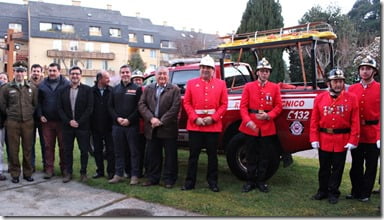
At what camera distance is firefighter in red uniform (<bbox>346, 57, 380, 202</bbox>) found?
5062 millimetres

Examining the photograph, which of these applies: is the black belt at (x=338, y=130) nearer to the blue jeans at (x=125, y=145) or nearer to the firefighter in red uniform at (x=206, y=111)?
the firefighter in red uniform at (x=206, y=111)

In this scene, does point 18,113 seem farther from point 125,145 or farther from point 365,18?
point 365,18

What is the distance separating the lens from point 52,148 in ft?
22.1

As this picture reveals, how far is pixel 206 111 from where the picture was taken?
561 centimetres

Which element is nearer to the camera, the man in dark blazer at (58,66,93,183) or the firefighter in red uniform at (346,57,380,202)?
the firefighter in red uniform at (346,57,380,202)

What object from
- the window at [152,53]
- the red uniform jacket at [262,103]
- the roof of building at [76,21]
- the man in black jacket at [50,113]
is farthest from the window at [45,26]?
the red uniform jacket at [262,103]

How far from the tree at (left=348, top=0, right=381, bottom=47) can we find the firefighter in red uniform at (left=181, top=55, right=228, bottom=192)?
64.8 feet

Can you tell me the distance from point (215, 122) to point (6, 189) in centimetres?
310

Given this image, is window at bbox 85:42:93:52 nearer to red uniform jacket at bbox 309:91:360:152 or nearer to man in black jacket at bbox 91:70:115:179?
man in black jacket at bbox 91:70:115:179

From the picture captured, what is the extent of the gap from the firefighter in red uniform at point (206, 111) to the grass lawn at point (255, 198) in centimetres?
34

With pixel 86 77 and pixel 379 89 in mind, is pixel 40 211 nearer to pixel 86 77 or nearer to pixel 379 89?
pixel 379 89

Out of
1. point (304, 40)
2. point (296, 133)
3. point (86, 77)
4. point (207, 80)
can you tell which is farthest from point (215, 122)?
point (86, 77)

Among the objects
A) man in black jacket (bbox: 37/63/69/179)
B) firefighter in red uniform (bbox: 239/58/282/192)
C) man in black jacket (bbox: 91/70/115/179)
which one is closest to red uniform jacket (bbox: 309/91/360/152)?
firefighter in red uniform (bbox: 239/58/282/192)

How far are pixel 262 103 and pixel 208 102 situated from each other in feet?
2.31
